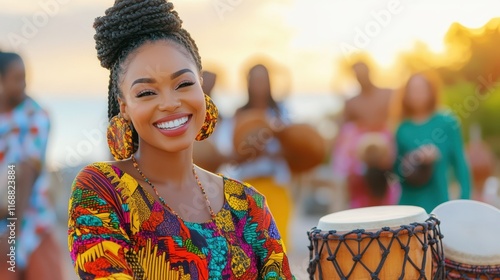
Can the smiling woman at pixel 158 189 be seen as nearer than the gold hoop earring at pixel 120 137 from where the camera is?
Yes

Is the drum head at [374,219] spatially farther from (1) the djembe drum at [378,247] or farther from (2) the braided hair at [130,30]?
(2) the braided hair at [130,30]

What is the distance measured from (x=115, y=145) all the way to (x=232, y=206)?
0.43m

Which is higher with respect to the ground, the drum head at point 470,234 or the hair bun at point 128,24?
the hair bun at point 128,24

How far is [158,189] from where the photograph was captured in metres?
2.68

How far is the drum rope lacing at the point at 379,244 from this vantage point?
9.41 ft

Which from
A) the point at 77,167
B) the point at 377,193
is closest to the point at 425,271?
the point at 77,167

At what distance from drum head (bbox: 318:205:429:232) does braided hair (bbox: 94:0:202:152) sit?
743mm

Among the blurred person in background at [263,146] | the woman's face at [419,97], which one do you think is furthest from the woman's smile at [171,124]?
the woman's face at [419,97]

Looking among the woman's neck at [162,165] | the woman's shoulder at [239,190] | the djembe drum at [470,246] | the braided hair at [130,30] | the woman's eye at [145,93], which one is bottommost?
the djembe drum at [470,246]

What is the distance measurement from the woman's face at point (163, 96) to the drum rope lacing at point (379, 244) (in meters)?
0.62

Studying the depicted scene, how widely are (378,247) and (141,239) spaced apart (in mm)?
842

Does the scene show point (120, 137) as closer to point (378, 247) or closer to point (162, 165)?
point (162, 165)

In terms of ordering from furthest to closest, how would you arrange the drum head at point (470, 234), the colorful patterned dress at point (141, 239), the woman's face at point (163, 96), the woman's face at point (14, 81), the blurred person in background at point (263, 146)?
the blurred person in background at point (263, 146)
the woman's face at point (14, 81)
the drum head at point (470, 234)
the woman's face at point (163, 96)
the colorful patterned dress at point (141, 239)

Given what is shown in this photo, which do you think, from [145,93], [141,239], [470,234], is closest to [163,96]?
[145,93]
